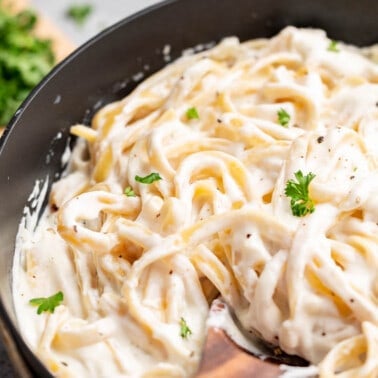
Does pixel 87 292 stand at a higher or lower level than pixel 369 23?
higher

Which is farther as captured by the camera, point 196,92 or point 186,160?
point 196,92

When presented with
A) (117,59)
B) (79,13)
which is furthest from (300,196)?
(79,13)

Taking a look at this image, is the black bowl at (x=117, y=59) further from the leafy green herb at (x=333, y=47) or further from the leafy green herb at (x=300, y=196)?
the leafy green herb at (x=300, y=196)

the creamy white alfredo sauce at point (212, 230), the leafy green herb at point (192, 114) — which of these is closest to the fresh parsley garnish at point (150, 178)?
the creamy white alfredo sauce at point (212, 230)

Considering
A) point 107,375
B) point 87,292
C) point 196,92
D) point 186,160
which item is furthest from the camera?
point 196,92

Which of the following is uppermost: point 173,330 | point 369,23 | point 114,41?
point 114,41

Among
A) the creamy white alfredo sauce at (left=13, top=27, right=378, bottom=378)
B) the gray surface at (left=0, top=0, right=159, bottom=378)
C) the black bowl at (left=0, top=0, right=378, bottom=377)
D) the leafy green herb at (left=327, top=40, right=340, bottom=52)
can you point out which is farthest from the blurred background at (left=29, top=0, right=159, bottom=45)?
the leafy green herb at (left=327, top=40, right=340, bottom=52)

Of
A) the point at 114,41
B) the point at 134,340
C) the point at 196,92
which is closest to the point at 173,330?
the point at 134,340

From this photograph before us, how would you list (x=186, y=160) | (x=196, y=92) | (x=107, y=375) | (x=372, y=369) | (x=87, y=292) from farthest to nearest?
(x=196, y=92)
(x=186, y=160)
(x=87, y=292)
(x=107, y=375)
(x=372, y=369)

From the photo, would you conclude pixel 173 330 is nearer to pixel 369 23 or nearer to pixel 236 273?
pixel 236 273
